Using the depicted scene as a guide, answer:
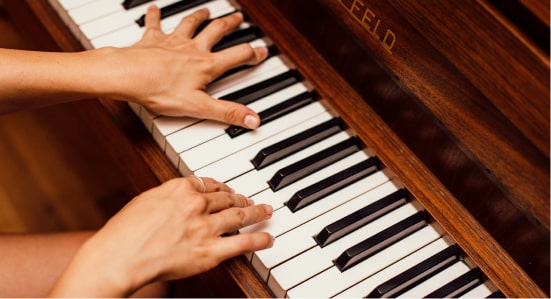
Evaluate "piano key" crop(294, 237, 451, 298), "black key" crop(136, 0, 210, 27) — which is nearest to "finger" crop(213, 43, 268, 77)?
"black key" crop(136, 0, 210, 27)

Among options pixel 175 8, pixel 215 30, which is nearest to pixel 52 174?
pixel 175 8

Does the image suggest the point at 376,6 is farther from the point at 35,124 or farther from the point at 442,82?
the point at 35,124

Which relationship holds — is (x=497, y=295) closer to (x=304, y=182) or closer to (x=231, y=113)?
(x=304, y=182)

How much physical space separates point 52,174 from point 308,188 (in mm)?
1352

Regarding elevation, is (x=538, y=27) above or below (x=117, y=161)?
below

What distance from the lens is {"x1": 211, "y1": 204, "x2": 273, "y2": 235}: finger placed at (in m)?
1.29

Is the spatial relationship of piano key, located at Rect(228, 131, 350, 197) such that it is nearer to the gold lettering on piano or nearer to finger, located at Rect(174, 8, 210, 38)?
the gold lettering on piano

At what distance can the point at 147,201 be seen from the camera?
1271mm

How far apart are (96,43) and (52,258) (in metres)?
0.52

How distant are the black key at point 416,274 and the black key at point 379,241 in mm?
71

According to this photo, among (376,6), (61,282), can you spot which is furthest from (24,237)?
(376,6)

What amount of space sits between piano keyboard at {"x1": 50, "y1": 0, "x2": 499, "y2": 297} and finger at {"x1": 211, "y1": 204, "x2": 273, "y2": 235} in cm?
4

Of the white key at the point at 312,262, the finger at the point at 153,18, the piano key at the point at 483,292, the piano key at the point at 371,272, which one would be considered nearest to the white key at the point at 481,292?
the piano key at the point at 483,292

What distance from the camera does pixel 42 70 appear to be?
4.58 feet
